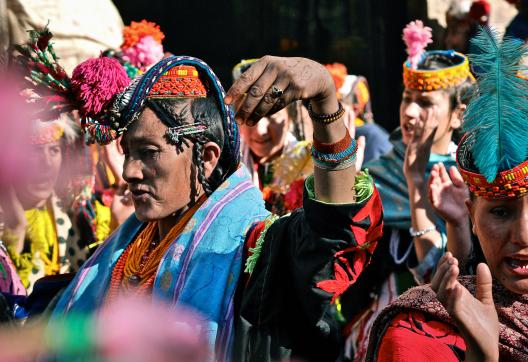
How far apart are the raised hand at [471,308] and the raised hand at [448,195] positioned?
1732mm

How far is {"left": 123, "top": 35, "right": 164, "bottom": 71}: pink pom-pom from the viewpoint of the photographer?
5.79 metres

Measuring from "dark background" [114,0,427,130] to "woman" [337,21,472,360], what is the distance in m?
3.67

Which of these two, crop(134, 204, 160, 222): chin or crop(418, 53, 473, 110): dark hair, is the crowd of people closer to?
crop(134, 204, 160, 222): chin

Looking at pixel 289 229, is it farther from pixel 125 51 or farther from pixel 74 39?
pixel 74 39

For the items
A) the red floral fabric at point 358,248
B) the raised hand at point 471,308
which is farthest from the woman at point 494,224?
the raised hand at point 471,308

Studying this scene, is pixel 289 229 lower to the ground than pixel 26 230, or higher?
higher

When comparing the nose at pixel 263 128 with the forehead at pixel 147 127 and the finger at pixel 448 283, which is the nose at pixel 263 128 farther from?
the finger at pixel 448 283

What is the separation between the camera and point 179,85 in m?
3.41

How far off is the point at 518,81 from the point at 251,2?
260 inches

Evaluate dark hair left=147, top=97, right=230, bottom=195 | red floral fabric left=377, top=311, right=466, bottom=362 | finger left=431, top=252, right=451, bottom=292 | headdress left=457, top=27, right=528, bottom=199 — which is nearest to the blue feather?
headdress left=457, top=27, right=528, bottom=199

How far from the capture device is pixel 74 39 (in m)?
8.76

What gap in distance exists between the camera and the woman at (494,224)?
2842 millimetres

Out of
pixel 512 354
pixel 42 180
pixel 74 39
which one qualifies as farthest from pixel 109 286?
pixel 74 39

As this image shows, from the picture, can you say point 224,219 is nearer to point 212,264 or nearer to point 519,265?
point 212,264
